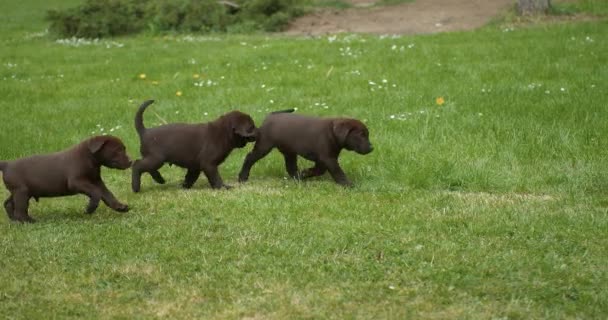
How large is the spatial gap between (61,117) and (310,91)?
3.60m

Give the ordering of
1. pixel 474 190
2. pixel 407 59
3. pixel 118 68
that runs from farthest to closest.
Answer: pixel 118 68, pixel 407 59, pixel 474 190

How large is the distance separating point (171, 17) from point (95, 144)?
49.6 feet

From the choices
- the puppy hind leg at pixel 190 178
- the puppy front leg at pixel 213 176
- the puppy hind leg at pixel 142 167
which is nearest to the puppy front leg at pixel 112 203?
the puppy hind leg at pixel 142 167

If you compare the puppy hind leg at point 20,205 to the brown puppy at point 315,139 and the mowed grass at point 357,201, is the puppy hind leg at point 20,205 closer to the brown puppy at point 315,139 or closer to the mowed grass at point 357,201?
the mowed grass at point 357,201

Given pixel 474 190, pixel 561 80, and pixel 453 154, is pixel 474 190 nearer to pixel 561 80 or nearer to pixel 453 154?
pixel 453 154

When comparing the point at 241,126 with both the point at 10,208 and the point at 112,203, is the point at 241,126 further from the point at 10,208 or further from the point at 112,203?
the point at 10,208

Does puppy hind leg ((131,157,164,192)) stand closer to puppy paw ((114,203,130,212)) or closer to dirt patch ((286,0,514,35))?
puppy paw ((114,203,130,212))

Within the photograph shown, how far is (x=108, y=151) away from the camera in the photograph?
7.98m

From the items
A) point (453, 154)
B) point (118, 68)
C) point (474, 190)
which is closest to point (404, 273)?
point (474, 190)

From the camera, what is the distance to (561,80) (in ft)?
41.5

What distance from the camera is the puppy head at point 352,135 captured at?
9.05 metres

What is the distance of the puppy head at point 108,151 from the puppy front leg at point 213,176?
3.58 feet

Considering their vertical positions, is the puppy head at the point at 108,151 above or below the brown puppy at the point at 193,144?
above

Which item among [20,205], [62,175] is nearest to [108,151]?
[62,175]
